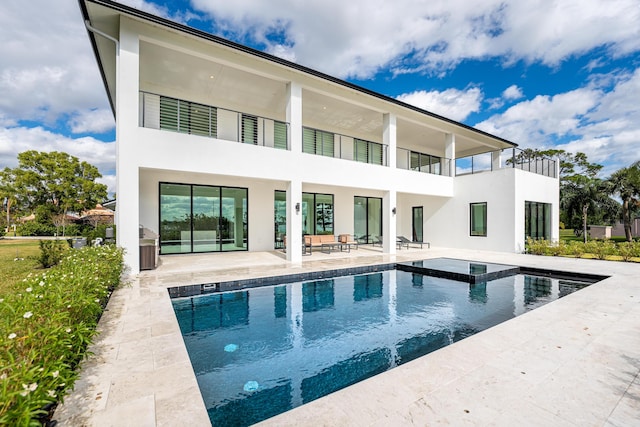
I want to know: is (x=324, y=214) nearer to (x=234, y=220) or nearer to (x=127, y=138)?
(x=234, y=220)

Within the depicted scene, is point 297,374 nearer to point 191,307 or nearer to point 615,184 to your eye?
point 191,307

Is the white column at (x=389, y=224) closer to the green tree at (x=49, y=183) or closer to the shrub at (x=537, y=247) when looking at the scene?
the shrub at (x=537, y=247)

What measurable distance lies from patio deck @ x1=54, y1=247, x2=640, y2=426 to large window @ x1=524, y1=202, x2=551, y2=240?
1119 centimetres

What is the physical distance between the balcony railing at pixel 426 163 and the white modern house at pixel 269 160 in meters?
0.08

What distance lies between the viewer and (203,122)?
10.7 meters

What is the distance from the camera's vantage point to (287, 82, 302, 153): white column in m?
10.9

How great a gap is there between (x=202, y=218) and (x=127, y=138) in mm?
5235

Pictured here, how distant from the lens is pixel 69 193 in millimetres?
29516

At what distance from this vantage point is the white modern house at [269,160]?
8312mm

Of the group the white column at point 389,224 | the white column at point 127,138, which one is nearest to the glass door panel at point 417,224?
the white column at point 389,224

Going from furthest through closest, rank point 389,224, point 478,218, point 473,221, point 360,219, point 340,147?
point 360,219, point 473,221, point 478,218, point 340,147, point 389,224

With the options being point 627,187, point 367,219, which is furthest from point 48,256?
point 627,187

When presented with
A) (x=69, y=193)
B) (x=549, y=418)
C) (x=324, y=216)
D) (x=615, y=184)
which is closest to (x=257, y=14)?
(x=324, y=216)

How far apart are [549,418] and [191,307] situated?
20.3ft
